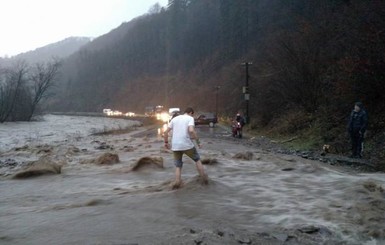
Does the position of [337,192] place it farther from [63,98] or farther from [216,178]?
[63,98]

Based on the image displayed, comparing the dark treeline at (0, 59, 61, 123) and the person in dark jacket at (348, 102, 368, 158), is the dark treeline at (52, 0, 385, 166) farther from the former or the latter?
the dark treeline at (0, 59, 61, 123)

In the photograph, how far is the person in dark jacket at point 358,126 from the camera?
51.6ft

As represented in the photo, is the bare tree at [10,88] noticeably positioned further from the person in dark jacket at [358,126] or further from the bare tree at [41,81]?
the person in dark jacket at [358,126]

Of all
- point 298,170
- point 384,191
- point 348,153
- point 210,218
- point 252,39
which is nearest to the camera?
point 210,218

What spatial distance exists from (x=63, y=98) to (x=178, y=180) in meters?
170

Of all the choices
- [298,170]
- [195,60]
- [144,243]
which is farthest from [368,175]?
[195,60]

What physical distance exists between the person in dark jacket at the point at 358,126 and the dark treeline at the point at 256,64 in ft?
9.77

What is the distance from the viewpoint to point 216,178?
1305 cm

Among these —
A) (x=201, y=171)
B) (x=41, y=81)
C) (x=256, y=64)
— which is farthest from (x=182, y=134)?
(x=41, y=81)

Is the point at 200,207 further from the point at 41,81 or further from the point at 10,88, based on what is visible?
the point at 41,81

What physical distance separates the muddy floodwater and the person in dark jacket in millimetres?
1939

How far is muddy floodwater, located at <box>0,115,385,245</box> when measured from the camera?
7250mm

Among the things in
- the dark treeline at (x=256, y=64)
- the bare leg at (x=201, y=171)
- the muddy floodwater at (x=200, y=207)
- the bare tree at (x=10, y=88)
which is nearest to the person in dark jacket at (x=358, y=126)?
the muddy floodwater at (x=200, y=207)

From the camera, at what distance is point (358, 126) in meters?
15.8
